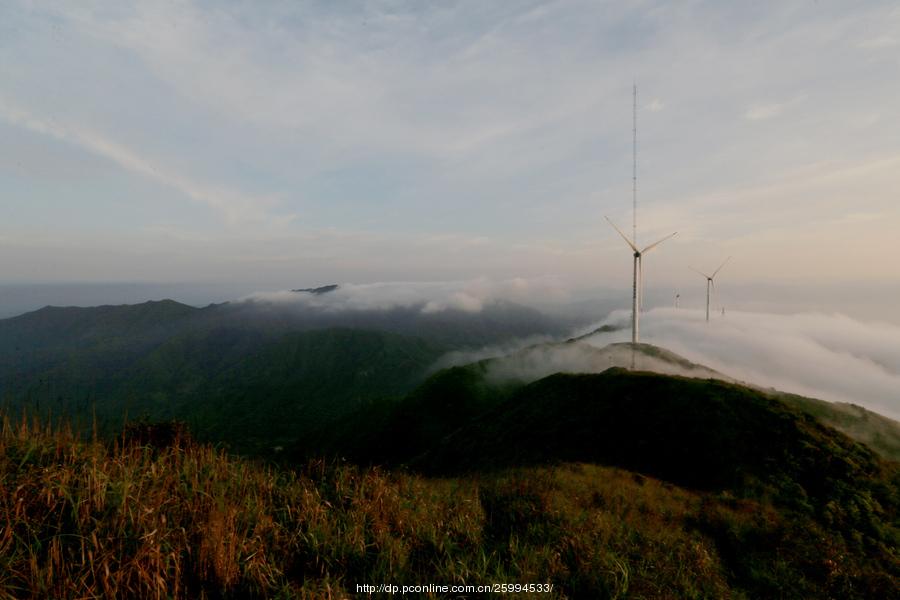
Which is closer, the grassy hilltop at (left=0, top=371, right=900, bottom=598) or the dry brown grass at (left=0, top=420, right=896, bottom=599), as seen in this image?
the dry brown grass at (left=0, top=420, right=896, bottom=599)

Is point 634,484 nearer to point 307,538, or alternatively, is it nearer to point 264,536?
point 307,538

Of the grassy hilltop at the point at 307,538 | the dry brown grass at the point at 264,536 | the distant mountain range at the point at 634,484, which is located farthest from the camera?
the distant mountain range at the point at 634,484

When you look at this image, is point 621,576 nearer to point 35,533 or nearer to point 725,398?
point 35,533

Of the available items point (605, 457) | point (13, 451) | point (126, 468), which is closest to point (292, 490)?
point (126, 468)

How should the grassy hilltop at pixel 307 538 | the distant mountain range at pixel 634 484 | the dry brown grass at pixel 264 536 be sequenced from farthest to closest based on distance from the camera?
the distant mountain range at pixel 634 484
the grassy hilltop at pixel 307 538
the dry brown grass at pixel 264 536

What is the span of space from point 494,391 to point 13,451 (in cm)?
15277

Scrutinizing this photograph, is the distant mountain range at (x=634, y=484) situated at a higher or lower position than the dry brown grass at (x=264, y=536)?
Answer: lower

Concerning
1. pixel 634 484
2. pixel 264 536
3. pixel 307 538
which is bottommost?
pixel 634 484

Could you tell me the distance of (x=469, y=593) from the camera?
789 centimetres

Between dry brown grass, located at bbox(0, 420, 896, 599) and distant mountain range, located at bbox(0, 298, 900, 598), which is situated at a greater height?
dry brown grass, located at bbox(0, 420, 896, 599)

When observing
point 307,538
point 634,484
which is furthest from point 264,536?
point 634,484

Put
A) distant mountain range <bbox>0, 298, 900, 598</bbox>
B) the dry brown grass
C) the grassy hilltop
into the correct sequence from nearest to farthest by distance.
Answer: the dry brown grass, the grassy hilltop, distant mountain range <bbox>0, 298, 900, 598</bbox>

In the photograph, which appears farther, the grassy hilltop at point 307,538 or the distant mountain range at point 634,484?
the distant mountain range at point 634,484

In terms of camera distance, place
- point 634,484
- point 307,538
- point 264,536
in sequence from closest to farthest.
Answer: point 264,536, point 307,538, point 634,484
